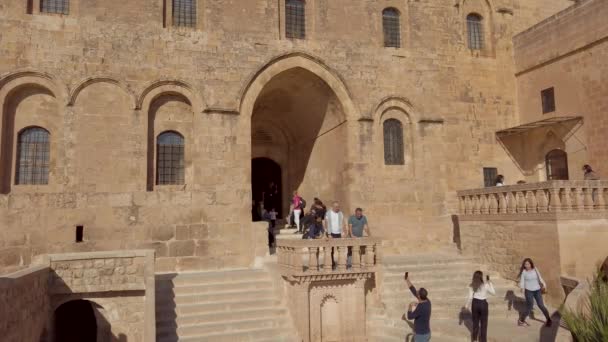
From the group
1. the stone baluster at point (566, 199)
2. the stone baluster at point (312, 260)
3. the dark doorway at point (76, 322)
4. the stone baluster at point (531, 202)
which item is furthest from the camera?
the dark doorway at point (76, 322)

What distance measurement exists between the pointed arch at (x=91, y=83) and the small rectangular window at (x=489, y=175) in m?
11.8

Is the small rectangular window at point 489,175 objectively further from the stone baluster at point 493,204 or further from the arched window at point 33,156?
the arched window at point 33,156

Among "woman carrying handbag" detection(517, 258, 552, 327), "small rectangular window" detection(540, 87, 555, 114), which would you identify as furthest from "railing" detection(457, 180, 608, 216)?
"small rectangular window" detection(540, 87, 555, 114)

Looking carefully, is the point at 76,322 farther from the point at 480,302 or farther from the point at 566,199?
the point at 566,199

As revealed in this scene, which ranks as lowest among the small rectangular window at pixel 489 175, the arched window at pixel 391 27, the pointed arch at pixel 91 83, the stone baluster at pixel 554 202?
the stone baluster at pixel 554 202

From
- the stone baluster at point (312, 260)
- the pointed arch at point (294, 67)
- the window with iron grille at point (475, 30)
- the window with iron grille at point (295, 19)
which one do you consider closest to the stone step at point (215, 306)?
the stone baluster at point (312, 260)

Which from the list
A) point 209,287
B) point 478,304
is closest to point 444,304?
point 478,304

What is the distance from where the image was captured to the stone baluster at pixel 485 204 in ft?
46.7

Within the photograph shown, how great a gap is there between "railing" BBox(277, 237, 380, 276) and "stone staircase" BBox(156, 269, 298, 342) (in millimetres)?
1051

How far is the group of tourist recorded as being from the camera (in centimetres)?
809

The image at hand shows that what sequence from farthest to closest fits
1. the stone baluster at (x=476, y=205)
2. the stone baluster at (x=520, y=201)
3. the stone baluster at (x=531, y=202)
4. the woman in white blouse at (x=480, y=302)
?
the stone baluster at (x=476, y=205), the stone baluster at (x=520, y=201), the stone baluster at (x=531, y=202), the woman in white blouse at (x=480, y=302)

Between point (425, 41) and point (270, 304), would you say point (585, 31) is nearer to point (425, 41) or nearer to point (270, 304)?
point (425, 41)

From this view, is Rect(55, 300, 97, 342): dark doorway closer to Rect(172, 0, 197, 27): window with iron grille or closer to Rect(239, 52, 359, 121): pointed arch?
Rect(239, 52, 359, 121): pointed arch

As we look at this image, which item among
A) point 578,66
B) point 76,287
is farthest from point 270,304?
point 578,66
